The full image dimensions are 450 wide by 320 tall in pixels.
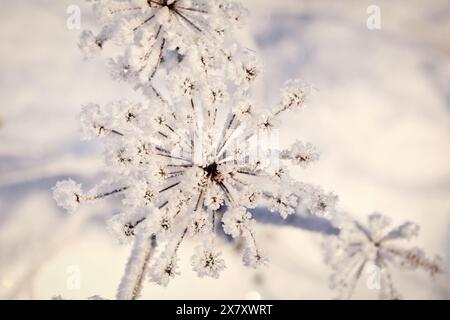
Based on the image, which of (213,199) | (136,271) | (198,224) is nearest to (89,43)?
(213,199)

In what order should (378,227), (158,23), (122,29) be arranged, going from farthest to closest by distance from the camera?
(378,227) < (158,23) < (122,29)

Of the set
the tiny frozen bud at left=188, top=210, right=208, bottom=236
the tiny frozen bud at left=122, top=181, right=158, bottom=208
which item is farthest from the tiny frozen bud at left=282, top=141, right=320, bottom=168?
the tiny frozen bud at left=122, top=181, right=158, bottom=208

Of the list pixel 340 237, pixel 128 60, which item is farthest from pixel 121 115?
pixel 340 237

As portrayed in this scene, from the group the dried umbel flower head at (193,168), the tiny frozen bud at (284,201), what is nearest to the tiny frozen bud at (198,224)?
the dried umbel flower head at (193,168)

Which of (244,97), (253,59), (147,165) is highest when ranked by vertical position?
(253,59)

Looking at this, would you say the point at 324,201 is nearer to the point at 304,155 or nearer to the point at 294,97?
the point at 304,155

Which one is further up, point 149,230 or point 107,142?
point 107,142

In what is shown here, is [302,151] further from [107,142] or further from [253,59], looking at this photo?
[107,142]
